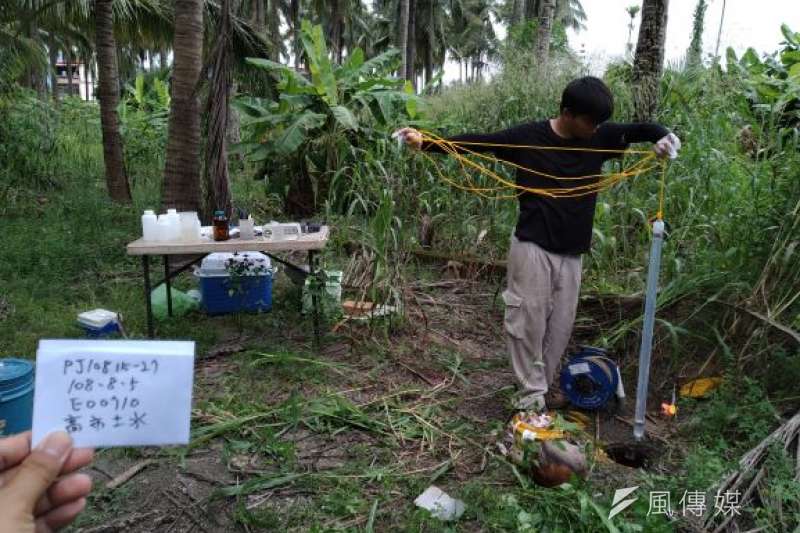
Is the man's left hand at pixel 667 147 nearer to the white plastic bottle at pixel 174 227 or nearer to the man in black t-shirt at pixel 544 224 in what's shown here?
the man in black t-shirt at pixel 544 224

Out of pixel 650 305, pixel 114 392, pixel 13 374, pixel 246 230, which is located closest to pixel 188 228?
pixel 246 230

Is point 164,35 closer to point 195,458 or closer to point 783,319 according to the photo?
point 195,458

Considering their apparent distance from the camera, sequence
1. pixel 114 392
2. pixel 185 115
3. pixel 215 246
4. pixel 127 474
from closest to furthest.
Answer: pixel 114 392 < pixel 127 474 < pixel 215 246 < pixel 185 115

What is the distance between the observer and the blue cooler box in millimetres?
4734

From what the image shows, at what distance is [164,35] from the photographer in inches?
394

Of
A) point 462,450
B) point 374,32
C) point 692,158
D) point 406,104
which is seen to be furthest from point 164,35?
point 374,32

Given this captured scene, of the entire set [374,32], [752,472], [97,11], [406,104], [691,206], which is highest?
[374,32]

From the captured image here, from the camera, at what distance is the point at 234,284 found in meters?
4.68

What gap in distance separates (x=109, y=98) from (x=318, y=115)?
2917 millimetres

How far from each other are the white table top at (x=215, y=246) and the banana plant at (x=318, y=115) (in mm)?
3212

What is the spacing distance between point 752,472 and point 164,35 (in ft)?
34.2

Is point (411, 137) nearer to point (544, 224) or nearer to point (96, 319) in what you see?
point (544, 224)

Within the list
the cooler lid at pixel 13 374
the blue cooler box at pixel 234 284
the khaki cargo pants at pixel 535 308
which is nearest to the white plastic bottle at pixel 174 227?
the blue cooler box at pixel 234 284

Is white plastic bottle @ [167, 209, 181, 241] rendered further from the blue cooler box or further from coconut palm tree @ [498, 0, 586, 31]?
coconut palm tree @ [498, 0, 586, 31]
